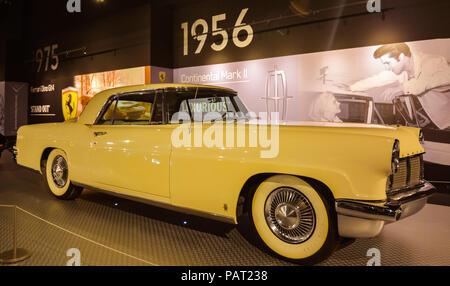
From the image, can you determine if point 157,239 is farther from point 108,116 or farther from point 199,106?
point 108,116

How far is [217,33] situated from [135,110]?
180 inches

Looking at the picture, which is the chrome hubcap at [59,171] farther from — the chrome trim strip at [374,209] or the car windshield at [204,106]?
the chrome trim strip at [374,209]

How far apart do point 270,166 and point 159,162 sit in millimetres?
1075

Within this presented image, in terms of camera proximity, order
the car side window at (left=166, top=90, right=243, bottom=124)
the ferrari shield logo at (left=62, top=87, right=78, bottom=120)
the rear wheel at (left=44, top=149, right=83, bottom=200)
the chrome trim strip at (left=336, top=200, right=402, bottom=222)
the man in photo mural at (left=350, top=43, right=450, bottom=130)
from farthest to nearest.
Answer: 1. the ferrari shield logo at (left=62, top=87, right=78, bottom=120)
2. the man in photo mural at (left=350, top=43, right=450, bottom=130)
3. the rear wheel at (left=44, top=149, right=83, bottom=200)
4. the car side window at (left=166, top=90, right=243, bottom=124)
5. the chrome trim strip at (left=336, top=200, right=402, bottom=222)

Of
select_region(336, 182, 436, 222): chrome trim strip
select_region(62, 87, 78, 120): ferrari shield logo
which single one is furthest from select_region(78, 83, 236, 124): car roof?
select_region(62, 87, 78, 120): ferrari shield logo

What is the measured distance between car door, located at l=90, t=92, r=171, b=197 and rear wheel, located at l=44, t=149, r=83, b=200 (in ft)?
2.68

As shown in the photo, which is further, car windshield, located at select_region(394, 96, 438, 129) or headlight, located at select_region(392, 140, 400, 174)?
car windshield, located at select_region(394, 96, 438, 129)

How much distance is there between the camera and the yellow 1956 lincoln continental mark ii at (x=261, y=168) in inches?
85.1

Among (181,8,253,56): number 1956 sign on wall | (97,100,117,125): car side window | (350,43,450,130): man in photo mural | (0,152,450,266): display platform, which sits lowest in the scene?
(0,152,450,266): display platform

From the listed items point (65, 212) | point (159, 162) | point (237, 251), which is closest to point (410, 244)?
→ point (237, 251)

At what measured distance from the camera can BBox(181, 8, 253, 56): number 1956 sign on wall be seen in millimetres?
7625

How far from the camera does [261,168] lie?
2.45 meters

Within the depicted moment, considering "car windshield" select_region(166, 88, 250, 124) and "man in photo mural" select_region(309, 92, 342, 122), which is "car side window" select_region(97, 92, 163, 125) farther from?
"man in photo mural" select_region(309, 92, 342, 122)

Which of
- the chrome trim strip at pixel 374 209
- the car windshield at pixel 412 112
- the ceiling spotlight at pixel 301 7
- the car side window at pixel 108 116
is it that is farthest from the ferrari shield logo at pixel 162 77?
the chrome trim strip at pixel 374 209
